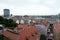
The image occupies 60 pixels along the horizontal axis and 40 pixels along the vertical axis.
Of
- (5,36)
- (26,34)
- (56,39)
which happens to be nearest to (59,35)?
(56,39)

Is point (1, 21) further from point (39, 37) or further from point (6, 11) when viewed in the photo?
point (6, 11)

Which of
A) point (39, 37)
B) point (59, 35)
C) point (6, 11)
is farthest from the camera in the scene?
point (6, 11)

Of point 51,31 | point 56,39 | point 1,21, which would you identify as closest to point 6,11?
point 1,21

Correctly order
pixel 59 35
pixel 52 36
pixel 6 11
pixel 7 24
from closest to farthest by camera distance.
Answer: pixel 59 35 < pixel 52 36 < pixel 7 24 < pixel 6 11

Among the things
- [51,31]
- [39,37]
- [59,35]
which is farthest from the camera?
[51,31]

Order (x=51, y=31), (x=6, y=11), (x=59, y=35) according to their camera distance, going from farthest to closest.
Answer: (x=6, y=11)
(x=51, y=31)
(x=59, y=35)

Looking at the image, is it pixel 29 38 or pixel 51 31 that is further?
pixel 51 31

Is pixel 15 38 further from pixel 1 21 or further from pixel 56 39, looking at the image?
pixel 1 21

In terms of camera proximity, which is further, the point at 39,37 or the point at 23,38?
the point at 39,37

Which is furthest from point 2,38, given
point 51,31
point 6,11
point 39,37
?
point 6,11
